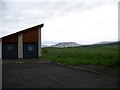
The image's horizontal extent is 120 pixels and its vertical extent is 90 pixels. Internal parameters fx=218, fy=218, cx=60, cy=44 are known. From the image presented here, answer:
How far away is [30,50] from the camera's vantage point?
106 feet

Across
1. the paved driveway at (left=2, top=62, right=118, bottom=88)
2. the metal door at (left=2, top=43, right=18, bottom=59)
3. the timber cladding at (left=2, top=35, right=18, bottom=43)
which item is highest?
the timber cladding at (left=2, top=35, right=18, bottom=43)

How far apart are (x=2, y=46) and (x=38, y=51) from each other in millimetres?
5282

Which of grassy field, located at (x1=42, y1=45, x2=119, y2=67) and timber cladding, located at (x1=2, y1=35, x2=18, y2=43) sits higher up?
timber cladding, located at (x1=2, y1=35, x2=18, y2=43)

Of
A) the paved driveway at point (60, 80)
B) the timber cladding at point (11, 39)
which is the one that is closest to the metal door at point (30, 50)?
the timber cladding at point (11, 39)

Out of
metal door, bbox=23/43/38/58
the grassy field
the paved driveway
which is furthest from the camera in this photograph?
metal door, bbox=23/43/38/58

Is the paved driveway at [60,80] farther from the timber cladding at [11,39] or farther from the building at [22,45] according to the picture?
the timber cladding at [11,39]

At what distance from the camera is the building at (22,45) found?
3188cm

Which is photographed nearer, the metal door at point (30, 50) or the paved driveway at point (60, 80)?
the paved driveway at point (60, 80)

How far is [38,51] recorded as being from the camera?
Answer: 32.6 m

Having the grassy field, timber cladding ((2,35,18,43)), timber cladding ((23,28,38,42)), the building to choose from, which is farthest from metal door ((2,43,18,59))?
the grassy field

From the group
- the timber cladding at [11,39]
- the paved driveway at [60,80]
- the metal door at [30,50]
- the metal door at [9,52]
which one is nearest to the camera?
the paved driveway at [60,80]

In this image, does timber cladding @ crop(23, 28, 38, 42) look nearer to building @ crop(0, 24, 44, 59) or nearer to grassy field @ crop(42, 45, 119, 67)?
building @ crop(0, 24, 44, 59)

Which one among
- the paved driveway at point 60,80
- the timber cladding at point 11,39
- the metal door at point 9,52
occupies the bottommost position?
the paved driveway at point 60,80

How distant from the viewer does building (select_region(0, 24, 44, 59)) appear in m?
31.9
